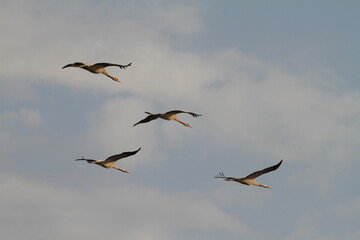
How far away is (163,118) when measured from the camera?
3140 inches

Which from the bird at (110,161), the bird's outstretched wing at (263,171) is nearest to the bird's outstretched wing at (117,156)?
the bird at (110,161)

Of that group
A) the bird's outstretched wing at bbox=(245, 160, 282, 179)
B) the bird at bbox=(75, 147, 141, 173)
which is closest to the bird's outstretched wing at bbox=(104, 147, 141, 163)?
the bird at bbox=(75, 147, 141, 173)

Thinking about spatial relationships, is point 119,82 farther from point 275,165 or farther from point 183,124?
point 275,165

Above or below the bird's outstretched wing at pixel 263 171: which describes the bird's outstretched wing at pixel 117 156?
below

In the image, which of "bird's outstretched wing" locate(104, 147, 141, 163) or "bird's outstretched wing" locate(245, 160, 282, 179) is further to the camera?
"bird's outstretched wing" locate(104, 147, 141, 163)

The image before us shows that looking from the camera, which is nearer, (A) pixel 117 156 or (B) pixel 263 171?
(B) pixel 263 171

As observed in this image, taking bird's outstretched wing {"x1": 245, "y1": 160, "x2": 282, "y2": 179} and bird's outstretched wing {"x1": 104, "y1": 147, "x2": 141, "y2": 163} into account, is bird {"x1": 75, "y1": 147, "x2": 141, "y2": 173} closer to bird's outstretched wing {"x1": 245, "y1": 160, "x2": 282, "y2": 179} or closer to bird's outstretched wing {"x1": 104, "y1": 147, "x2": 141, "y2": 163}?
bird's outstretched wing {"x1": 104, "y1": 147, "x2": 141, "y2": 163}

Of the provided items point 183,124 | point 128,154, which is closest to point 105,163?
point 128,154

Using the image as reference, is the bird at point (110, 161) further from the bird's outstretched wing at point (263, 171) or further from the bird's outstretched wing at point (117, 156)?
the bird's outstretched wing at point (263, 171)

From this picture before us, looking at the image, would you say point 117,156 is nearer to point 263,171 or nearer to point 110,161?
point 110,161

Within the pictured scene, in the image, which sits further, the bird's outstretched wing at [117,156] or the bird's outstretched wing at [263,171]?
the bird's outstretched wing at [117,156]

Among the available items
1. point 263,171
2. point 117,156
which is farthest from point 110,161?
point 263,171

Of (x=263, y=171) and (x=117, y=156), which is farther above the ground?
(x=263, y=171)

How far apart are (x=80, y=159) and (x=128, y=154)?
3.53 meters
